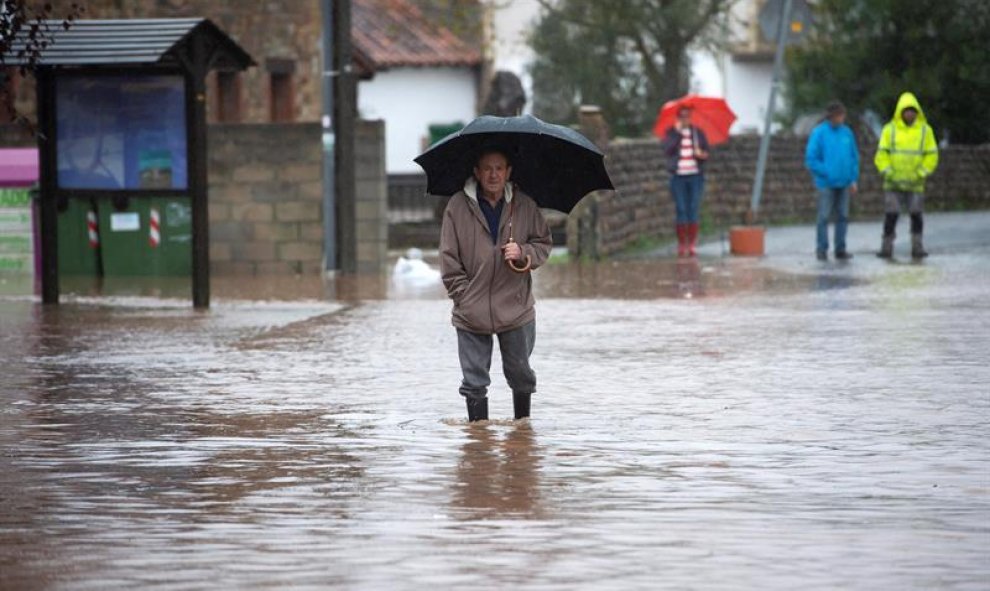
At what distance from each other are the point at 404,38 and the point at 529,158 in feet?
158

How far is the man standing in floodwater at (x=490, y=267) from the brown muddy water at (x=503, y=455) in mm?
297

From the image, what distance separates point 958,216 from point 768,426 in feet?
78.1

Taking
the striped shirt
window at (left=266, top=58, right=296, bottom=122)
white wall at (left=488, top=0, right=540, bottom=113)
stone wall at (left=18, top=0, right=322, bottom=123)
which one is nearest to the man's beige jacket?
the striped shirt

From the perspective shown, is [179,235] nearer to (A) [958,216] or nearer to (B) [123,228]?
(B) [123,228]

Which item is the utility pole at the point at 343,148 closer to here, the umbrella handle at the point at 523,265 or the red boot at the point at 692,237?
the red boot at the point at 692,237

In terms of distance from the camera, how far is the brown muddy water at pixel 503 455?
7332mm

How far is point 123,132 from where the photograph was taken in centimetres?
1984

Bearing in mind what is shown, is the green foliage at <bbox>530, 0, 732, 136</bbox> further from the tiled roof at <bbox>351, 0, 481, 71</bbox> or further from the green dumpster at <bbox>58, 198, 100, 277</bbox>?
the green dumpster at <bbox>58, 198, 100, 277</bbox>

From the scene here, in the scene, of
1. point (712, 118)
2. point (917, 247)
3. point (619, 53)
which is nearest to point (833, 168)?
point (917, 247)

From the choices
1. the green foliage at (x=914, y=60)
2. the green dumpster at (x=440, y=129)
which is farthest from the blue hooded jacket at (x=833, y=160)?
the green dumpster at (x=440, y=129)

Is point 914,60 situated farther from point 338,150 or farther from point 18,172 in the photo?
point 18,172

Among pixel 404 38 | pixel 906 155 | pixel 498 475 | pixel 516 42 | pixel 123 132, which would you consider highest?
pixel 404 38

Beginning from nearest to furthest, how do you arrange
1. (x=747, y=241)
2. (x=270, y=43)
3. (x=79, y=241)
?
(x=79, y=241), (x=747, y=241), (x=270, y=43)

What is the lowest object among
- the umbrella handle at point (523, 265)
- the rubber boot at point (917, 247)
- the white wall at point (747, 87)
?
the rubber boot at point (917, 247)
